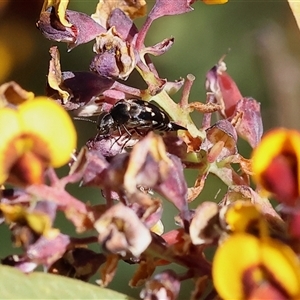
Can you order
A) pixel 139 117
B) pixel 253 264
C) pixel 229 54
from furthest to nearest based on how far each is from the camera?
pixel 229 54 → pixel 139 117 → pixel 253 264

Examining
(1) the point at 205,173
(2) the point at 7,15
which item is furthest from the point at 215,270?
(2) the point at 7,15

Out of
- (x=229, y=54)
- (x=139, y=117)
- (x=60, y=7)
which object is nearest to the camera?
(x=60, y=7)

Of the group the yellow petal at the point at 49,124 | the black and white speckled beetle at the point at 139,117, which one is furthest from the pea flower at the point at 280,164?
the black and white speckled beetle at the point at 139,117

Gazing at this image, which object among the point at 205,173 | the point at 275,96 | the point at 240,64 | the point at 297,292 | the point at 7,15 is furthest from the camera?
the point at 7,15

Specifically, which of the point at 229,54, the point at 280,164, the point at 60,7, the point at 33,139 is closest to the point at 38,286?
the point at 33,139

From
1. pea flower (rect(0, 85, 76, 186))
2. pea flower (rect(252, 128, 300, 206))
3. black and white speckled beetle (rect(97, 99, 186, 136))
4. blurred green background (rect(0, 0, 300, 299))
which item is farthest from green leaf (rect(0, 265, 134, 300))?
blurred green background (rect(0, 0, 300, 299))

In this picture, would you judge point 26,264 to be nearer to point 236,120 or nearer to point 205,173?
point 205,173

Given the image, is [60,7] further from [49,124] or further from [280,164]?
[280,164]
